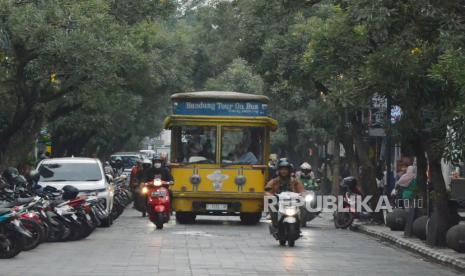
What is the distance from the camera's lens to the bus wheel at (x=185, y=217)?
30.4m

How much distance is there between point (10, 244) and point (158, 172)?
35.3ft

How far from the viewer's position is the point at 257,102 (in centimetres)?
2981

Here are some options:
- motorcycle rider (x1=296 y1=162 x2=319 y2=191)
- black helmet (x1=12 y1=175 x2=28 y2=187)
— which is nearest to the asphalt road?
black helmet (x1=12 y1=175 x2=28 y2=187)

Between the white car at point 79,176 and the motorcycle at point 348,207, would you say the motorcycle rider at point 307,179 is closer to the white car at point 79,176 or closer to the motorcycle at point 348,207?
the motorcycle at point 348,207

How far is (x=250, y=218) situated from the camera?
102ft

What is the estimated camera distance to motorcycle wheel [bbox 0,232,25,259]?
18469 millimetres

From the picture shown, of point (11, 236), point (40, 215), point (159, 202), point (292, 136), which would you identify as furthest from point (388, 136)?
point (292, 136)

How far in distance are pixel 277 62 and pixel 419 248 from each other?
1578 cm

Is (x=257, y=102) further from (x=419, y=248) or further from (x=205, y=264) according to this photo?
(x=205, y=264)

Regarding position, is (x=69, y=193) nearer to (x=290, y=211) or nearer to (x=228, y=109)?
(x=290, y=211)

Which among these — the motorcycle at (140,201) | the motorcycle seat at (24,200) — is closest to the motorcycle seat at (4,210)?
the motorcycle seat at (24,200)

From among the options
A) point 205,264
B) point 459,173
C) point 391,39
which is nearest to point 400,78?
point 391,39

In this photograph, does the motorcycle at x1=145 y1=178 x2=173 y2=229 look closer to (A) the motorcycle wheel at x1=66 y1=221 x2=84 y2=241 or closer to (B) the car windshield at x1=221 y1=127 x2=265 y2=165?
(B) the car windshield at x1=221 y1=127 x2=265 y2=165

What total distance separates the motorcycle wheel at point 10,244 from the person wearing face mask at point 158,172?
1013 cm
